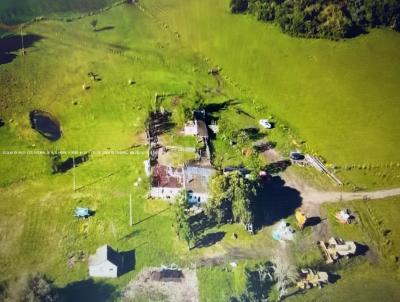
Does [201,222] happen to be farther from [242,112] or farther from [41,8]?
[41,8]

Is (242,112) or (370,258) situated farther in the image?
(242,112)

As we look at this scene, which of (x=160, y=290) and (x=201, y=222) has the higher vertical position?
(x=201, y=222)

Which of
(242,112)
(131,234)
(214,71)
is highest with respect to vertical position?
(214,71)

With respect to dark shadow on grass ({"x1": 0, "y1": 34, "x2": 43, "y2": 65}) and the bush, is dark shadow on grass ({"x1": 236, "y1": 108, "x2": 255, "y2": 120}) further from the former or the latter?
the bush

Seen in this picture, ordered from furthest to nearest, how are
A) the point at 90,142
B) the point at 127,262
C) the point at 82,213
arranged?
the point at 90,142 < the point at 82,213 < the point at 127,262

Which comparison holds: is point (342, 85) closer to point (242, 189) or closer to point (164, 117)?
point (164, 117)

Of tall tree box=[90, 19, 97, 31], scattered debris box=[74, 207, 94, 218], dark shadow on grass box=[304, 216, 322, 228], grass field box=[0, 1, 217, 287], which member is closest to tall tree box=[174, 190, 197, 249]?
grass field box=[0, 1, 217, 287]

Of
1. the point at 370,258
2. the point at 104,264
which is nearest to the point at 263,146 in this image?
the point at 370,258

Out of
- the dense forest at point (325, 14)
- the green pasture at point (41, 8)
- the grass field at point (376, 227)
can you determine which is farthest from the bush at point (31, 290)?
the dense forest at point (325, 14)

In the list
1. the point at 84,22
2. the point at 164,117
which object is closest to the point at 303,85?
the point at 164,117
